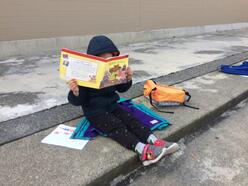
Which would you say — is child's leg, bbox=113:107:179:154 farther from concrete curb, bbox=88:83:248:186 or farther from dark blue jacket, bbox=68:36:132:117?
concrete curb, bbox=88:83:248:186

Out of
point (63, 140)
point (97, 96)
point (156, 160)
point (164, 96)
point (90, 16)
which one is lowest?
point (156, 160)

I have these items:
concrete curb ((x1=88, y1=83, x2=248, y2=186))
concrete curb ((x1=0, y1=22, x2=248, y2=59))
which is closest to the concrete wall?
concrete curb ((x1=0, y1=22, x2=248, y2=59))

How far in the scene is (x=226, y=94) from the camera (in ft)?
14.4

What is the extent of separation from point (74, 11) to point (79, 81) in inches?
205

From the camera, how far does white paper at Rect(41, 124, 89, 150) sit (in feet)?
9.16

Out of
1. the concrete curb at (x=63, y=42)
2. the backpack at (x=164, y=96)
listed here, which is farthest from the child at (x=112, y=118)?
the concrete curb at (x=63, y=42)

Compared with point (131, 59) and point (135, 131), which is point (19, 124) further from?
point (131, 59)

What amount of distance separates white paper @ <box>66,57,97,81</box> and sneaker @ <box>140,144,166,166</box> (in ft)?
2.71

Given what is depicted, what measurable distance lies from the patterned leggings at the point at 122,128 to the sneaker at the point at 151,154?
5.0 inches

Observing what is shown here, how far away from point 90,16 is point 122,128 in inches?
221

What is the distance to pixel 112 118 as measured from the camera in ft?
9.59

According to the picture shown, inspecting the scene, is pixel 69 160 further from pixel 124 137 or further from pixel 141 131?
pixel 141 131

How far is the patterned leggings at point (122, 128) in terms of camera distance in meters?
2.80

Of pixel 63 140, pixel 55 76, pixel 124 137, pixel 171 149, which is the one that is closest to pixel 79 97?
pixel 63 140
